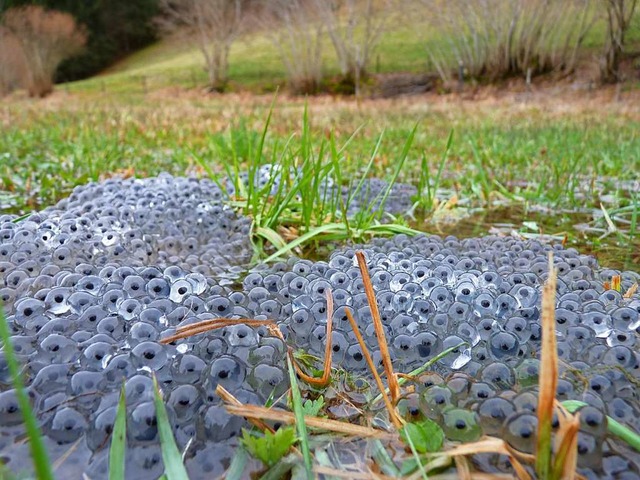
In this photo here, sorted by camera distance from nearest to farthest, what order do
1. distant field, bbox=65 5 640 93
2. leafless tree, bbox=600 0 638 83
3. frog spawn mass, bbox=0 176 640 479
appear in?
frog spawn mass, bbox=0 176 640 479
leafless tree, bbox=600 0 638 83
distant field, bbox=65 5 640 93

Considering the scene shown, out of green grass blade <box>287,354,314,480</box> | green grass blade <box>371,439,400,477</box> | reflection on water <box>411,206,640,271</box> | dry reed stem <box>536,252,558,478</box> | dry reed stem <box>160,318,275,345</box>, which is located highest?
dry reed stem <box>536,252,558,478</box>

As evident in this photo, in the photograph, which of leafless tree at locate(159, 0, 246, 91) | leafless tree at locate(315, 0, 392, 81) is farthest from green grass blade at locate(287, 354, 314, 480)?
leafless tree at locate(159, 0, 246, 91)

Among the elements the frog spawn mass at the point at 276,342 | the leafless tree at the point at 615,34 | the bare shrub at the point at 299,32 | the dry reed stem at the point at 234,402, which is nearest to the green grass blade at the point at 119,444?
the frog spawn mass at the point at 276,342

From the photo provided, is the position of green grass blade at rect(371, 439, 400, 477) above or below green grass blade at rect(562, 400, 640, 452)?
below

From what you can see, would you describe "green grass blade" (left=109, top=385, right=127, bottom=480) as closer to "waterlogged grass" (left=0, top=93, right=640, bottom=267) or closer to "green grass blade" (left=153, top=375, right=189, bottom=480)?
"green grass blade" (left=153, top=375, right=189, bottom=480)

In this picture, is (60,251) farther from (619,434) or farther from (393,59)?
(393,59)

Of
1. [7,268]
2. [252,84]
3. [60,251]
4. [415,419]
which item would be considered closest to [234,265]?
[60,251]

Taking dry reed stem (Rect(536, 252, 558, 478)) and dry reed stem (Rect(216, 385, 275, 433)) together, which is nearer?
dry reed stem (Rect(536, 252, 558, 478))
